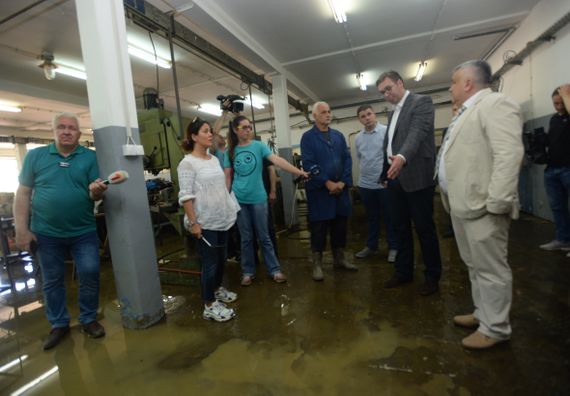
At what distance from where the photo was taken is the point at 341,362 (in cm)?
157

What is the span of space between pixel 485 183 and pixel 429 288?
1070mm

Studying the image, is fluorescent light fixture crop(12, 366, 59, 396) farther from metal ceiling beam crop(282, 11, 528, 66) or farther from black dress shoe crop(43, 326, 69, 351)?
metal ceiling beam crop(282, 11, 528, 66)

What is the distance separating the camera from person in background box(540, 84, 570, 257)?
9.47 ft

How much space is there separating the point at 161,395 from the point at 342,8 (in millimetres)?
4401

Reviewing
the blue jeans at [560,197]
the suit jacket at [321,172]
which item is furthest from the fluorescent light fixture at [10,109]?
the blue jeans at [560,197]

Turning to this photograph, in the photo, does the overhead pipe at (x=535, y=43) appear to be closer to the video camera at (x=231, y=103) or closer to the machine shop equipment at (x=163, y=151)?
the video camera at (x=231, y=103)

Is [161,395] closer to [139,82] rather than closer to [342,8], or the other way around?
[342,8]

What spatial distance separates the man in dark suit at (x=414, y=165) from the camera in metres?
2.06

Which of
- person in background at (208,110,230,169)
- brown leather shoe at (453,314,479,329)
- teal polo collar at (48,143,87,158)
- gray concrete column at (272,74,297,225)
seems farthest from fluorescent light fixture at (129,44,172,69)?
brown leather shoe at (453,314,479,329)

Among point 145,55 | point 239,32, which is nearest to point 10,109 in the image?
point 145,55

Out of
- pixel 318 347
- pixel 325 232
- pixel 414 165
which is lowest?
pixel 318 347

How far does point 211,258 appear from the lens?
6.88 ft

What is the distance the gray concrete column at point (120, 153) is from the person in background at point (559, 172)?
3706mm

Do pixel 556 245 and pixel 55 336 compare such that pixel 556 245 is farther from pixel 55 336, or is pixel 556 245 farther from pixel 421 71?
pixel 421 71
